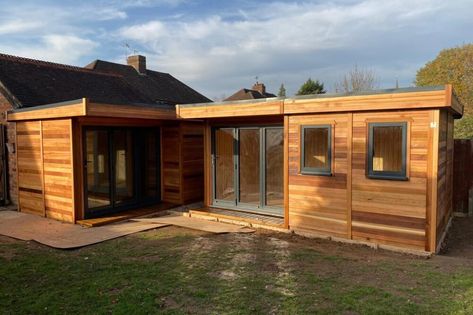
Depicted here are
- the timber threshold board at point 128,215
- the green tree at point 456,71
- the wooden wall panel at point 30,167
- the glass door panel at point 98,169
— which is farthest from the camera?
the green tree at point 456,71

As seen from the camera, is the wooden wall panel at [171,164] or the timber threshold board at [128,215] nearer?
the timber threshold board at [128,215]

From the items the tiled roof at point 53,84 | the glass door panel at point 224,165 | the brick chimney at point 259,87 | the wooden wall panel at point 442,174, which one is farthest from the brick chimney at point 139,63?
the wooden wall panel at point 442,174

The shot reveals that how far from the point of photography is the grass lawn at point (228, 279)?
3.81 metres

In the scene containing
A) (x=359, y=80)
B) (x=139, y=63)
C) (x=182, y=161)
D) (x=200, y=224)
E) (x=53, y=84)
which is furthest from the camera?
(x=359, y=80)

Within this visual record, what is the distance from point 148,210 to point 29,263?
3.93 metres

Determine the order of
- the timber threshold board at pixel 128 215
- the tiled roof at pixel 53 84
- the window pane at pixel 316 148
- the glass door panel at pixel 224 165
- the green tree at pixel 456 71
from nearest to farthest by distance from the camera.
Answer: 1. the window pane at pixel 316 148
2. the timber threshold board at pixel 128 215
3. the glass door panel at pixel 224 165
4. the tiled roof at pixel 53 84
5. the green tree at pixel 456 71

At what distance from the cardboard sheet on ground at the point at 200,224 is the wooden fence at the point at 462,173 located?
5386 millimetres

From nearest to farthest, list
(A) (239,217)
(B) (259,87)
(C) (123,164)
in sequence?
(A) (239,217), (C) (123,164), (B) (259,87)

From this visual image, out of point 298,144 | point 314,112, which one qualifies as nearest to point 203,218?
point 298,144

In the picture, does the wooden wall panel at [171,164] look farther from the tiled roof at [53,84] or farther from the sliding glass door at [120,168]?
the tiled roof at [53,84]

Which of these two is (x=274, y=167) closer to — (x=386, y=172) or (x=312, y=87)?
(x=386, y=172)

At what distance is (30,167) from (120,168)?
216 cm

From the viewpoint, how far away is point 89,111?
287 inches

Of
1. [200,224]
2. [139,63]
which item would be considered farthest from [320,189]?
[139,63]
